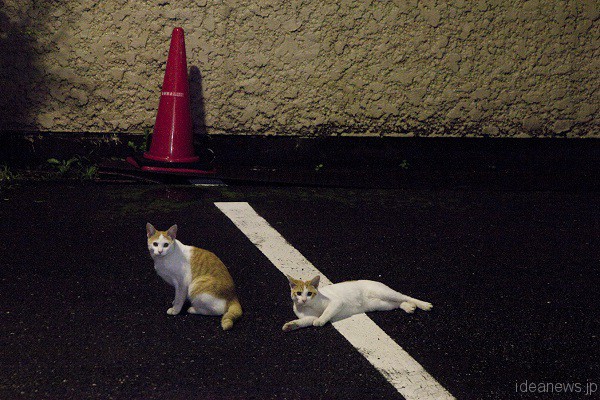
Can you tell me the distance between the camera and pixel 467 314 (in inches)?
148

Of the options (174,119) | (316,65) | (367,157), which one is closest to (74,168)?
(174,119)

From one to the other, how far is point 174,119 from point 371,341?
3.53 metres

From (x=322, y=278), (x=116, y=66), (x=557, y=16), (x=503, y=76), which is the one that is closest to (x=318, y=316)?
(x=322, y=278)

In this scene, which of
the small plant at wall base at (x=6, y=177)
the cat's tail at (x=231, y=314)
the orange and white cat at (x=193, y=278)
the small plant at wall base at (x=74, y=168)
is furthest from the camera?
the small plant at wall base at (x=74, y=168)

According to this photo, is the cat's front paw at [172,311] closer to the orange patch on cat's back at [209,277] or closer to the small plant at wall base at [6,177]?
the orange patch on cat's back at [209,277]

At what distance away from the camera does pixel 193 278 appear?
3.63 meters

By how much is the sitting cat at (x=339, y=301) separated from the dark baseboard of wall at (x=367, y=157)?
8.86 ft

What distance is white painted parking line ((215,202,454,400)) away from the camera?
9.77ft

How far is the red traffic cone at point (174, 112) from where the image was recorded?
6352 millimetres

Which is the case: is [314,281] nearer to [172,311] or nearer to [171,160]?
[172,311]

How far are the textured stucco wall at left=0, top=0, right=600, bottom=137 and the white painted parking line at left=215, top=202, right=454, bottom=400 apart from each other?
219 centimetres

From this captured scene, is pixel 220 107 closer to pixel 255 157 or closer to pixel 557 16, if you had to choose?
pixel 255 157

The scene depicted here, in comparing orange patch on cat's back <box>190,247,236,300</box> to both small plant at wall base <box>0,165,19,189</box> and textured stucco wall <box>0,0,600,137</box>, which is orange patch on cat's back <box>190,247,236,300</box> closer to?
small plant at wall base <box>0,165,19,189</box>

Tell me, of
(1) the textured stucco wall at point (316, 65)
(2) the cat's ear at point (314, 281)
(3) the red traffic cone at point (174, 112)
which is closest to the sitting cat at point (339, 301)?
(2) the cat's ear at point (314, 281)
